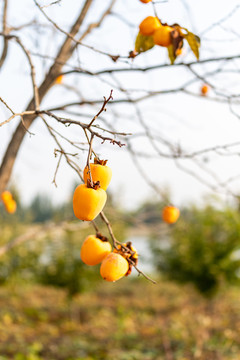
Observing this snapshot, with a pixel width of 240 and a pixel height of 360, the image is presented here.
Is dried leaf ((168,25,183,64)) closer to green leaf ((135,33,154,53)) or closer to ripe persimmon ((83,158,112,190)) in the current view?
green leaf ((135,33,154,53))

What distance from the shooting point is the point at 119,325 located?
4801 mm

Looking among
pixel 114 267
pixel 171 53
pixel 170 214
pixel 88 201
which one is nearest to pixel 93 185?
pixel 88 201

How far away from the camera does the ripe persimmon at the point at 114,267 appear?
40.7 inches

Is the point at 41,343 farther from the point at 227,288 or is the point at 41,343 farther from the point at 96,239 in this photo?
the point at 96,239

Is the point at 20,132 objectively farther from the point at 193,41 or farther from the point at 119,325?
the point at 119,325

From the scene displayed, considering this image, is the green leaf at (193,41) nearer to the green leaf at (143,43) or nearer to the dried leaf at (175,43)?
the dried leaf at (175,43)

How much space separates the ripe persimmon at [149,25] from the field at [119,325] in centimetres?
307

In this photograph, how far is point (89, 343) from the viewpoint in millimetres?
4371

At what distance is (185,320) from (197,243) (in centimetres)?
109

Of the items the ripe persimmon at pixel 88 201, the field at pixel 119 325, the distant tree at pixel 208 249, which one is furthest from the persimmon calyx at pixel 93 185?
the distant tree at pixel 208 249

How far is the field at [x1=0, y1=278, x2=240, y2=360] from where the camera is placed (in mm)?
3922

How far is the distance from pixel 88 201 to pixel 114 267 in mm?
212

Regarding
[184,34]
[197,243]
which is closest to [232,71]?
[184,34]

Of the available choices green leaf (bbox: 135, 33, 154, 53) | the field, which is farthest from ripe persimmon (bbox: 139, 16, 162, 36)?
the field
